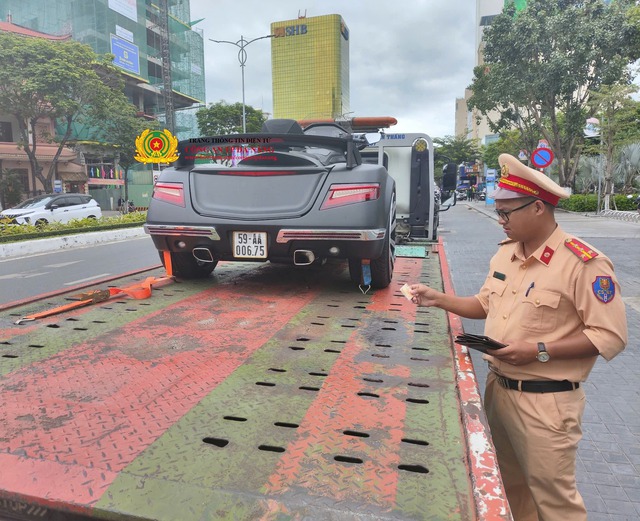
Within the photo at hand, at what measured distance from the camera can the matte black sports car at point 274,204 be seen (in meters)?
3.19

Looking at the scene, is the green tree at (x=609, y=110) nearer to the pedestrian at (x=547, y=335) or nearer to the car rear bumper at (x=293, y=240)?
the car rear bumper at (x=293, y=240)

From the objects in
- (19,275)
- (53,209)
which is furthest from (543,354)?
(53,209)

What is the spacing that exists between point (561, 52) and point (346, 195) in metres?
24.4

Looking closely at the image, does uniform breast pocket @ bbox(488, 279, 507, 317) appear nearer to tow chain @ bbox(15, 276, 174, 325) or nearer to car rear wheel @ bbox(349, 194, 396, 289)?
car rear wheel @ bbox(349, 194, 396, 289)

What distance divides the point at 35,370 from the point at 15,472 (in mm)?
768

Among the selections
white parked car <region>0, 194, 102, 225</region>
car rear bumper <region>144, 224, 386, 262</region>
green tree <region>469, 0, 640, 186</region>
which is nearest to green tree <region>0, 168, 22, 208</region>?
white parked car <region>0, 194, 102, 225</region>

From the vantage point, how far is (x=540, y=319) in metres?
1.72

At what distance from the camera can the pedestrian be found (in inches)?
63.1

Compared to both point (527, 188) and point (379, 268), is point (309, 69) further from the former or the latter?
point (527, 188)

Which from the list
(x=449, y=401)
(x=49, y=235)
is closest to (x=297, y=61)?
(x=49, y=235)

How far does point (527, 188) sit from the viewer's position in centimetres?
171

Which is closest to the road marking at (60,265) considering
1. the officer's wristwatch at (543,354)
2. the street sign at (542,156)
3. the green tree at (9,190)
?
the officer's wristwatch at (543,354)

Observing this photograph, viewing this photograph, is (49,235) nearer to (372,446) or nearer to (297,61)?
(372,446)

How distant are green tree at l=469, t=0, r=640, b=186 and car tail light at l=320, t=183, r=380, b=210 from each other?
931 inches
